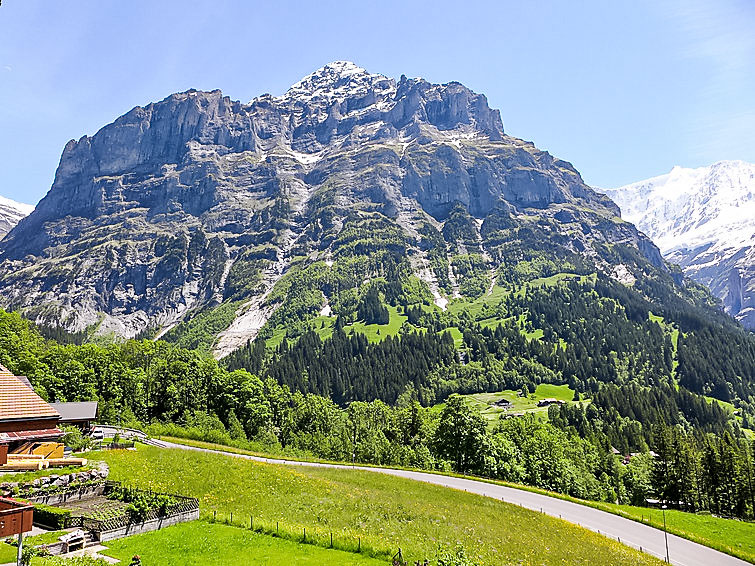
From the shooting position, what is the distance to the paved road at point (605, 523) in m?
49.0

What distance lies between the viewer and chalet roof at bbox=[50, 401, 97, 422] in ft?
229

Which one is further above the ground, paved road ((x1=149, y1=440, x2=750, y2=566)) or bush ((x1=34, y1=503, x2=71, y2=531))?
bush ((x1=34, y1=503, x2=71, y2=531))

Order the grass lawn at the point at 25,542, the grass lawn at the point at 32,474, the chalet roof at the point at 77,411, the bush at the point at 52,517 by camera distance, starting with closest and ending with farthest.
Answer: the grass lawn at the point at 25,542, the bush at the point at 52,517, the grass lawn at the point at 32,474, the chalet roof at the point at 77,411

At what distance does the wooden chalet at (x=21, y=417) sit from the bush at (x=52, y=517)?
11284 millimetres

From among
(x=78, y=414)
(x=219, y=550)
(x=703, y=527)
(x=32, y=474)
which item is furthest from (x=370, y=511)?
(x=703, y=527)

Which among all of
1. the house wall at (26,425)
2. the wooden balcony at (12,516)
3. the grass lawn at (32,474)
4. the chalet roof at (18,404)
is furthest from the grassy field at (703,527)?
the wooden balcony at (12,516)

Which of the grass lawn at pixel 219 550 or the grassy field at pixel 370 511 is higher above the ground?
the grass lawn at pixel 219 550

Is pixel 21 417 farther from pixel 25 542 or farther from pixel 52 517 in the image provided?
pixel 25 542

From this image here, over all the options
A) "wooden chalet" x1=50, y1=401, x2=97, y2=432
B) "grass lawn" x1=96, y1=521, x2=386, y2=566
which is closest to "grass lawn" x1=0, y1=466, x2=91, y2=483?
"grass lawn" x1=96, y1=521, x2=386, y2=566

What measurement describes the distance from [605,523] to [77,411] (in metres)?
73.5

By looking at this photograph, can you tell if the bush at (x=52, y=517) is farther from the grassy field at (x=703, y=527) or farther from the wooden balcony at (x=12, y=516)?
the grassy field at (x=703, y=527)

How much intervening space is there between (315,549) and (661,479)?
9864 centimetres

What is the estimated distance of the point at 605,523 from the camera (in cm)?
5550

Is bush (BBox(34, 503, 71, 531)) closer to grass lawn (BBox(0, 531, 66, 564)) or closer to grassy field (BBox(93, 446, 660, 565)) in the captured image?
grass lawn (BBox(0, 531, 66, 564))
